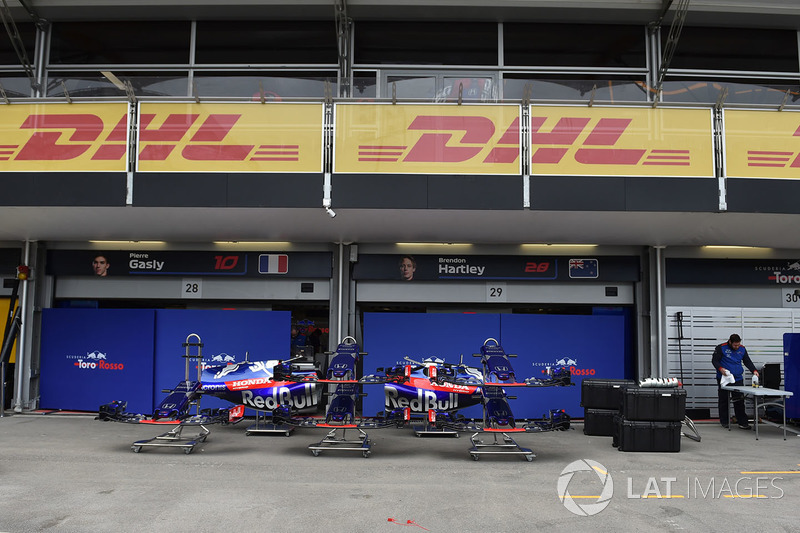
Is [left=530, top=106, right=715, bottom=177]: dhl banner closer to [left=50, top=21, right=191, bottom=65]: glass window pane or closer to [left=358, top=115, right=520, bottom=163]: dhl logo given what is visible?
[left=358, top=115, right=520, bottom=163]: dhl logo

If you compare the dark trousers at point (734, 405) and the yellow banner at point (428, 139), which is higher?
the yellow banner at point (428, 139)

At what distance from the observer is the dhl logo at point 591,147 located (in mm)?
10070

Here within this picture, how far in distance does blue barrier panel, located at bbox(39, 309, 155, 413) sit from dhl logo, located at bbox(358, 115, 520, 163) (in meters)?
5.93

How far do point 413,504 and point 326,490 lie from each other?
41.9 inches

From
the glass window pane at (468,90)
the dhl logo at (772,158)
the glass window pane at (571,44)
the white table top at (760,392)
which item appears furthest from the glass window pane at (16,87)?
the white table top at (760,392)

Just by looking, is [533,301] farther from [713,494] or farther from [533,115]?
[713,494]

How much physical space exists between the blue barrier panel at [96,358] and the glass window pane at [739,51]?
479 inches

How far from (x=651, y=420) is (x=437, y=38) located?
847 centimetres

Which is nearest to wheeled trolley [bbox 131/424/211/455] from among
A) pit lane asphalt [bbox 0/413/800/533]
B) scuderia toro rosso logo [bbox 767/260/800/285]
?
pit lane asphalt [bbox 0/413/800/533]

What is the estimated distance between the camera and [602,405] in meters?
10.6

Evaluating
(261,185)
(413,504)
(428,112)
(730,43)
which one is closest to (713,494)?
(413,504)

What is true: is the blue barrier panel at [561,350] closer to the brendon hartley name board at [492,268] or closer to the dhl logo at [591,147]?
the brendon hartley name board at [492,268]

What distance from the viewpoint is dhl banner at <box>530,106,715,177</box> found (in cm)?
1004

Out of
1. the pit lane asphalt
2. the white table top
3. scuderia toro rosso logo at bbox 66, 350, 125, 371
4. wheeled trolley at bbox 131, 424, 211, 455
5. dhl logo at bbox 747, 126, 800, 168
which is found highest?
dhl logo at bbox 747, 126, 800, 168
